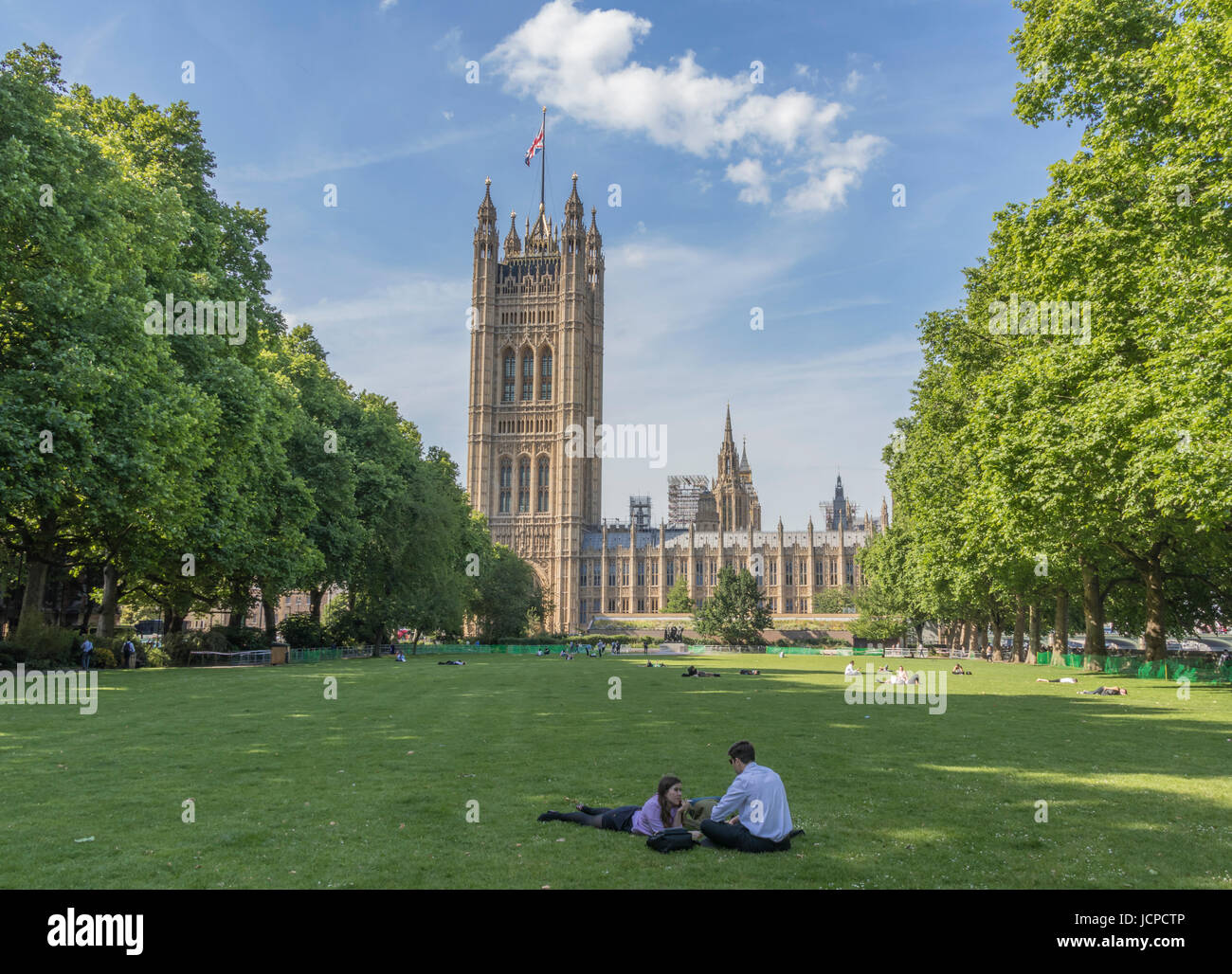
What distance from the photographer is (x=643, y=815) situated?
8.53 m

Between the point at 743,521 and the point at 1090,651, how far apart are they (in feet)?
410

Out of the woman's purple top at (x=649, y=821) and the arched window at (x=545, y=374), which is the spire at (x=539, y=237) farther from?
the woman's purple top at (x=649, y=821)

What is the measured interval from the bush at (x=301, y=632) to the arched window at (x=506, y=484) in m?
84.6

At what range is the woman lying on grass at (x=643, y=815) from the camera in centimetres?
838

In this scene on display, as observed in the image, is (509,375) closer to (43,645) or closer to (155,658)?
(155,658)

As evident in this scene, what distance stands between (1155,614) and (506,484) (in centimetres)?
10887

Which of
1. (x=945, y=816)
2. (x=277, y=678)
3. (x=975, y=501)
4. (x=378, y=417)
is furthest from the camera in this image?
(x=378, y=417)

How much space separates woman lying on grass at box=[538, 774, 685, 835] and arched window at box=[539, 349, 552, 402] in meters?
127

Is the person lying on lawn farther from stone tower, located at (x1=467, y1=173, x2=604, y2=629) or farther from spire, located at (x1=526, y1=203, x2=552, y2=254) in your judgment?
spire, located at (x1=526, y1=203, x2=552, y2=254)

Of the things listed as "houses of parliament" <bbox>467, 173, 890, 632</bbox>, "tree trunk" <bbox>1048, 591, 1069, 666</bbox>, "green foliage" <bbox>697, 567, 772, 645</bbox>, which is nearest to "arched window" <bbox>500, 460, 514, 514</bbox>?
"houses of parliament" <bbox>467, 173, 890, 632</bbox>

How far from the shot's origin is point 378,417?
4659 centimetres

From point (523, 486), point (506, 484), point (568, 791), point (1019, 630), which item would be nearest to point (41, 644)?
point (568, 791)
